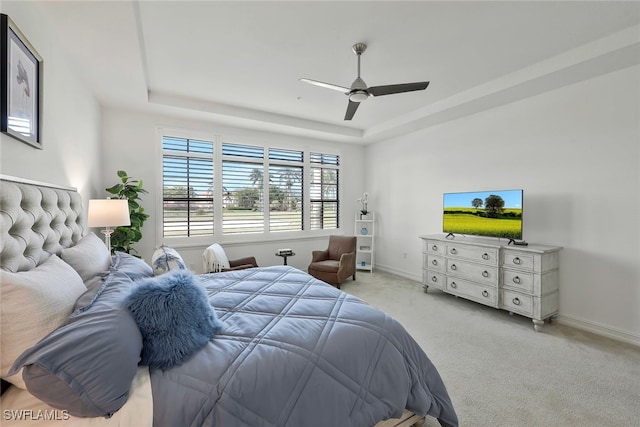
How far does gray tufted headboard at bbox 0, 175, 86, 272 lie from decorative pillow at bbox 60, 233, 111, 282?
10 centimetres

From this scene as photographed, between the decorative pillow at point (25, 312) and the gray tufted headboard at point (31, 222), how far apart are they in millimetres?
300

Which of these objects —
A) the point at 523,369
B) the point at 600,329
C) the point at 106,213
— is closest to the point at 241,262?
the point at 106,213

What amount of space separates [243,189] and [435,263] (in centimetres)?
347

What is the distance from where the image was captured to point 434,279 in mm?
4109

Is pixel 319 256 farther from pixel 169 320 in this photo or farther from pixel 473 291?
pixel 169 320

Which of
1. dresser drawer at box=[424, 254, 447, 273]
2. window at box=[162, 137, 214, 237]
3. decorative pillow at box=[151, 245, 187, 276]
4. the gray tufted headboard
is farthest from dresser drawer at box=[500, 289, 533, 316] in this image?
window at box=[162, 137, 214, 237]

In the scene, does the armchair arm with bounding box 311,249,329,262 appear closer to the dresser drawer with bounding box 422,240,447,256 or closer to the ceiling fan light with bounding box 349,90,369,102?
the dresser drawer with bounding box 422,240,447,256

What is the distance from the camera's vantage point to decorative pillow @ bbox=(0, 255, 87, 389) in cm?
99

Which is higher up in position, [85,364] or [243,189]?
[243,189]

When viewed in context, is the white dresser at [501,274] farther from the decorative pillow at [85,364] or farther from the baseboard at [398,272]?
the decorative pillow at [85,364]

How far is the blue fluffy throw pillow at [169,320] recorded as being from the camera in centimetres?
120

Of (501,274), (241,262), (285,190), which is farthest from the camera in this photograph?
(285,190)

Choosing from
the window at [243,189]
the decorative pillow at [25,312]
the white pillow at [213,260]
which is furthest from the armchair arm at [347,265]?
the decorative pillow at [25,312]

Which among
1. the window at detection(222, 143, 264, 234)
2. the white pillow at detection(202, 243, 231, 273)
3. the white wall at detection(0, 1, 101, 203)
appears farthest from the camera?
the window at detection(222, 143, 264, 234)
